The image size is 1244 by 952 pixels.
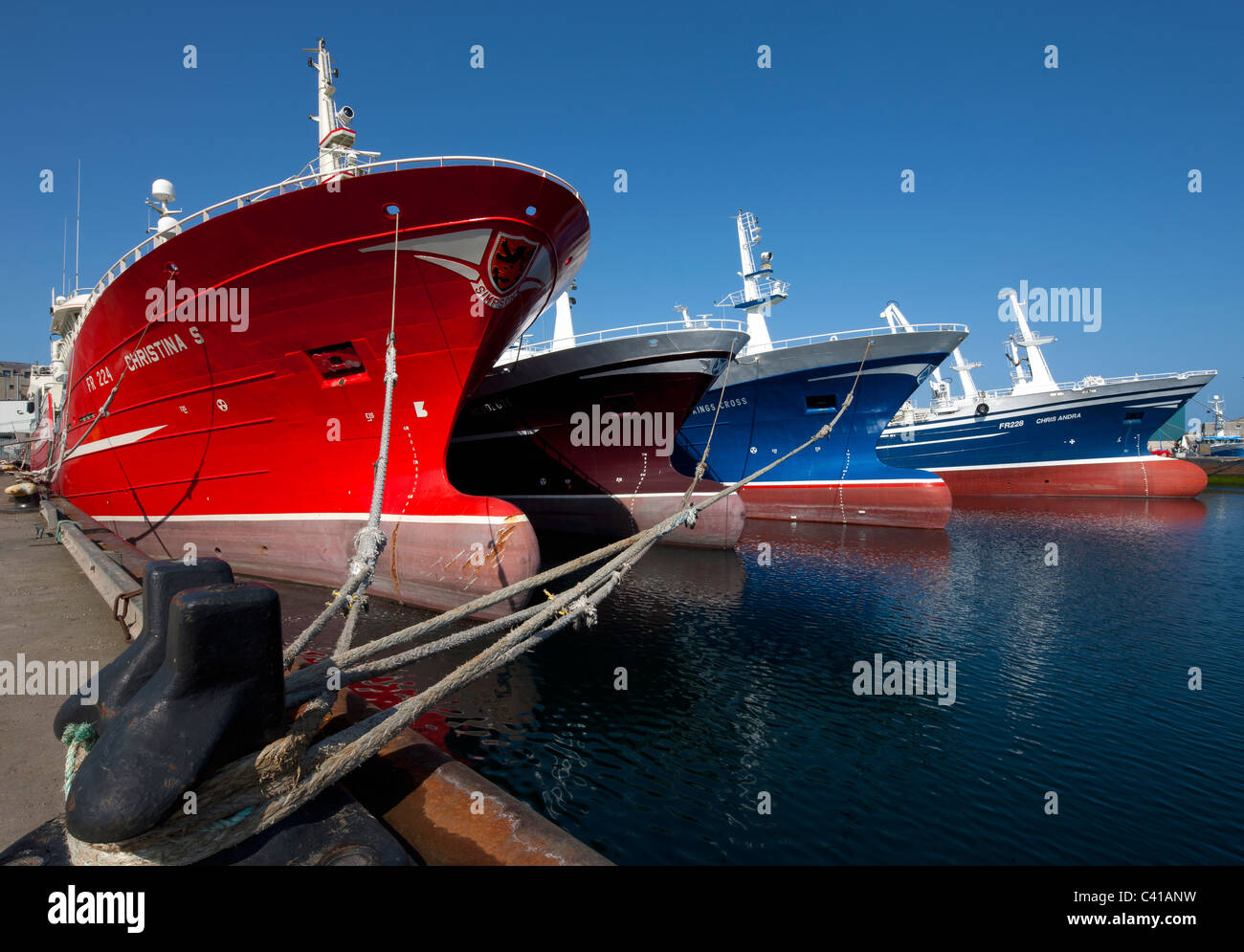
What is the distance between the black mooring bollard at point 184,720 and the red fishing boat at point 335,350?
798 cm

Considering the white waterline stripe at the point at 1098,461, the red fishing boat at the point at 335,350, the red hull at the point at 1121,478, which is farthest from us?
the white waterline stripe at the point at 1098,461

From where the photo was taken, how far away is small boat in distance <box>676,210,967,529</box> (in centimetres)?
2247

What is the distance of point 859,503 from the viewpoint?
2586 cm

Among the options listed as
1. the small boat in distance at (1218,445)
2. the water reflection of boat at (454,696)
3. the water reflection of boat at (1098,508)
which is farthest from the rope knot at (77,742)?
the small boat in distance at (1218,445)

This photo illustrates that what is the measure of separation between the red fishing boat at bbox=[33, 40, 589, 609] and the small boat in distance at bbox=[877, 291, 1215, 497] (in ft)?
98.3

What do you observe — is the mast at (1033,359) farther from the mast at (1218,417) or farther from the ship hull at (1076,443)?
the mast at (1218,417)

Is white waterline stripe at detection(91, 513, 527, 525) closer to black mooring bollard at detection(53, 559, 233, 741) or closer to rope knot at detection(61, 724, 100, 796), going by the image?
black mooring bollard at detection(53, 559, 233, 741)

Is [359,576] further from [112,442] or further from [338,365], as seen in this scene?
[112,442]

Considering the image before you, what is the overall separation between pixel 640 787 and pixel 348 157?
13505 millimetres

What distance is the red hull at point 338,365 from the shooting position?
9875mm

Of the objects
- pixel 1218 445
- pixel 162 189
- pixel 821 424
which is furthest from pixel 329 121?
pixel 1218 445

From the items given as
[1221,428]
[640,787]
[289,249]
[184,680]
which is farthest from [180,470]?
[1221,428]

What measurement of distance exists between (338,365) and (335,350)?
0.30 meters

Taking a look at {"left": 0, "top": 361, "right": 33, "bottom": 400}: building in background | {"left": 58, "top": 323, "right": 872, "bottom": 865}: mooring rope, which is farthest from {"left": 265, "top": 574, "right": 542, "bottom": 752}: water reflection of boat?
{"left": 0, "top": 361, "right": 33, "bottom": 400}: building in background
